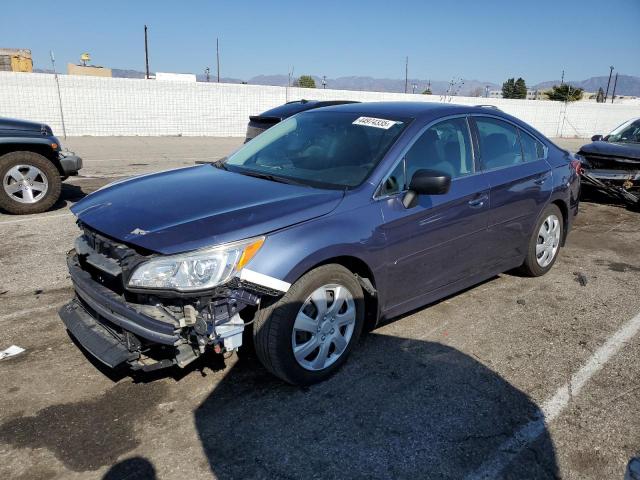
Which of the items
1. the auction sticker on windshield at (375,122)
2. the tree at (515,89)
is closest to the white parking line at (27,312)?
the auction sticker on windshield at (375,122)

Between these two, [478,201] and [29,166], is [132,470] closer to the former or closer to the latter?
[478,201]

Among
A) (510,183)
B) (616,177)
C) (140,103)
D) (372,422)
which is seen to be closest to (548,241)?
(510,183)

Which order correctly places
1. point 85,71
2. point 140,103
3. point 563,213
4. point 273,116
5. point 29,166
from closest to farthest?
point 563,213
point 29,166
point 273,116
point 140,103
point 85,71

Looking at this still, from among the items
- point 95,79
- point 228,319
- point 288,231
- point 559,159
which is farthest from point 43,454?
point 95,79

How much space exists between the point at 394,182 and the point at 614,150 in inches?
268

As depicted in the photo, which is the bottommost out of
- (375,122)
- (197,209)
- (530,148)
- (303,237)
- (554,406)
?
(554,406)

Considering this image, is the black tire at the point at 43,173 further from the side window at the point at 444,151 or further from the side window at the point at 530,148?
the side window at the point at 530,148

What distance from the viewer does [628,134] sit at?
9289 millimetres

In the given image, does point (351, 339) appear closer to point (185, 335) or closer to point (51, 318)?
point (185, 335)

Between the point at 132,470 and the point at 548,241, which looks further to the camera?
the point at 548,241

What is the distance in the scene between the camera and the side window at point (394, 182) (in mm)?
3406

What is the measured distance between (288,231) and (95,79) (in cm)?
1914

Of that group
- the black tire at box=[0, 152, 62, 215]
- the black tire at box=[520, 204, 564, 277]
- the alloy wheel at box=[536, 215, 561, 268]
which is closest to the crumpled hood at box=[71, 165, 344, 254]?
the black tire at box=[520, 204, 564, 277]

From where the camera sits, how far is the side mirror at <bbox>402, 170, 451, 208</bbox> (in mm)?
3328
